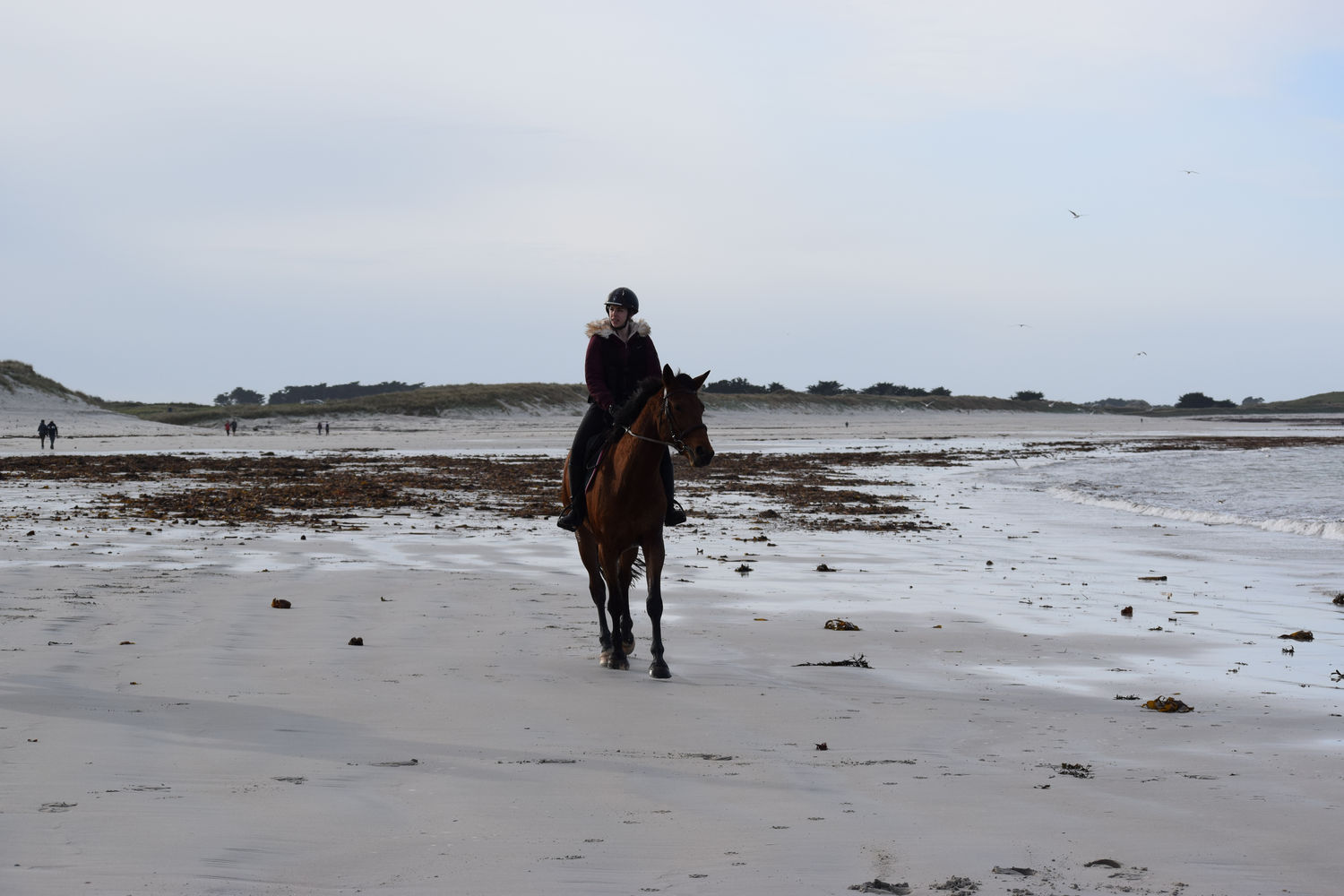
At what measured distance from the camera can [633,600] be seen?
11.4 metres

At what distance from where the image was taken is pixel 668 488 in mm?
8844

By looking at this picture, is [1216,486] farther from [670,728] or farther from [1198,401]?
[1198,401]

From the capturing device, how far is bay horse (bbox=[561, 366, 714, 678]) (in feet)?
26.2

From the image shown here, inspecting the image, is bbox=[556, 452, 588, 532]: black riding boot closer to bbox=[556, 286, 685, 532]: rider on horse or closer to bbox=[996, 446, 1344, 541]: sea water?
bbox=[556, 286, 685, 532]: rider on horse

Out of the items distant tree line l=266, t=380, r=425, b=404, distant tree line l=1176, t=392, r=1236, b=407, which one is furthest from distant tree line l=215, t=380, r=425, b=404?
distant tree line l=1176, t=392, r=1236, b=407

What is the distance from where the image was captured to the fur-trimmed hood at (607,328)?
895 cm

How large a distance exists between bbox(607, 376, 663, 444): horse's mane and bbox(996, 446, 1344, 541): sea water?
43.3ft

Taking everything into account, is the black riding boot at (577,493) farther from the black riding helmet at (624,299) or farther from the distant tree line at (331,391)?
the distant tree line at (331,391)

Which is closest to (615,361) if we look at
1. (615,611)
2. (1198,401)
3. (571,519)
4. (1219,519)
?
(571,519)

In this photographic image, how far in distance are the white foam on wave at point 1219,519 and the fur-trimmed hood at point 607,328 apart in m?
12.9

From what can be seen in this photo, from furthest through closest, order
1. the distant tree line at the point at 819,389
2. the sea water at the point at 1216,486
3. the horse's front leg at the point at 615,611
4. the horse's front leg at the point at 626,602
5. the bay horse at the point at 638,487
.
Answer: the distant tree line at the point at 819,389, the sea water at the point at 1216,486, the horse's front leg at the point at 626,602, the horse's front leg at the point at 615,611, the bay horse at the point at 638,487

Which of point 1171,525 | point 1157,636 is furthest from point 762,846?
point 1171,525

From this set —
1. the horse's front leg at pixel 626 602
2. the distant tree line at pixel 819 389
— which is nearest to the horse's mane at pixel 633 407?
the horse's front leg at pixel 626 602

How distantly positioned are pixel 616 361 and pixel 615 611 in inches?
78.6
